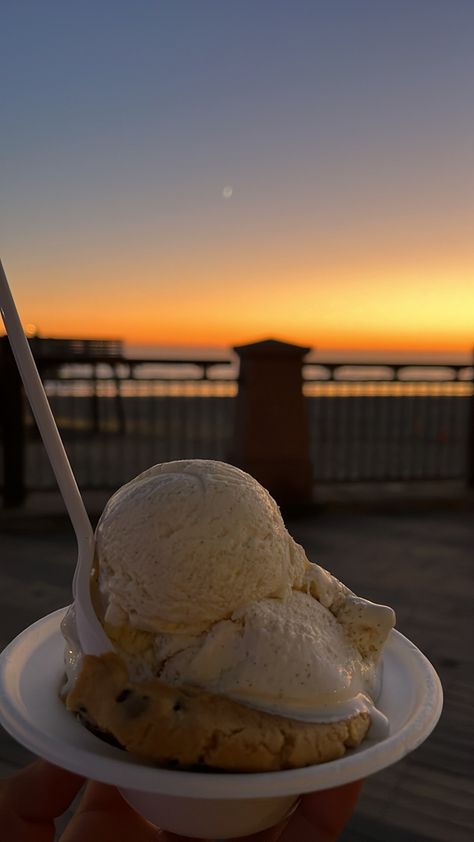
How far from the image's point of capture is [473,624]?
3.89m

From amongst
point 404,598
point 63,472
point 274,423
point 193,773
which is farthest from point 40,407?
point 274,423

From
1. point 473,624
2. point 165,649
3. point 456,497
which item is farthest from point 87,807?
point 456,497

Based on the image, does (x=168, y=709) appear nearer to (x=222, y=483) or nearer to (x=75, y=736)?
(x=75, y=736)

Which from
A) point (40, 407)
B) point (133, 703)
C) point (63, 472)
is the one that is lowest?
point (133, 703)

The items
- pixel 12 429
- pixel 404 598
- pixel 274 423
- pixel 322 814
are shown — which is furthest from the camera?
pixel 274 423

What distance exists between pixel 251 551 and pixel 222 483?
0.15 meters

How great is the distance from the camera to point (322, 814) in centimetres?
119

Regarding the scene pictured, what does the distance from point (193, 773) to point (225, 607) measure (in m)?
0.30

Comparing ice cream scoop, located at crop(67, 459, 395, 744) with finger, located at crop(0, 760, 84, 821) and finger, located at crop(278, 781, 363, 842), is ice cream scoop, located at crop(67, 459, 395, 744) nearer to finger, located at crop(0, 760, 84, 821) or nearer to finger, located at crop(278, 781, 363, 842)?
finger, located at crop(278, 781, 363, 842)

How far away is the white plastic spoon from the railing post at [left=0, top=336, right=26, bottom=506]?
17.2 ft

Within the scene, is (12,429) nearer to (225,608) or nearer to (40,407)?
(40,407)

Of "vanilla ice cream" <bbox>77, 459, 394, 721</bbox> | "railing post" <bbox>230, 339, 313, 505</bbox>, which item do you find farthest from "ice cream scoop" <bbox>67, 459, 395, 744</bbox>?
"railing post" <bbox>230, 339, 313, 505</bbox>

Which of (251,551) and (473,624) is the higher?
(251,551)

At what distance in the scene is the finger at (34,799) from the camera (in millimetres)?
1317
